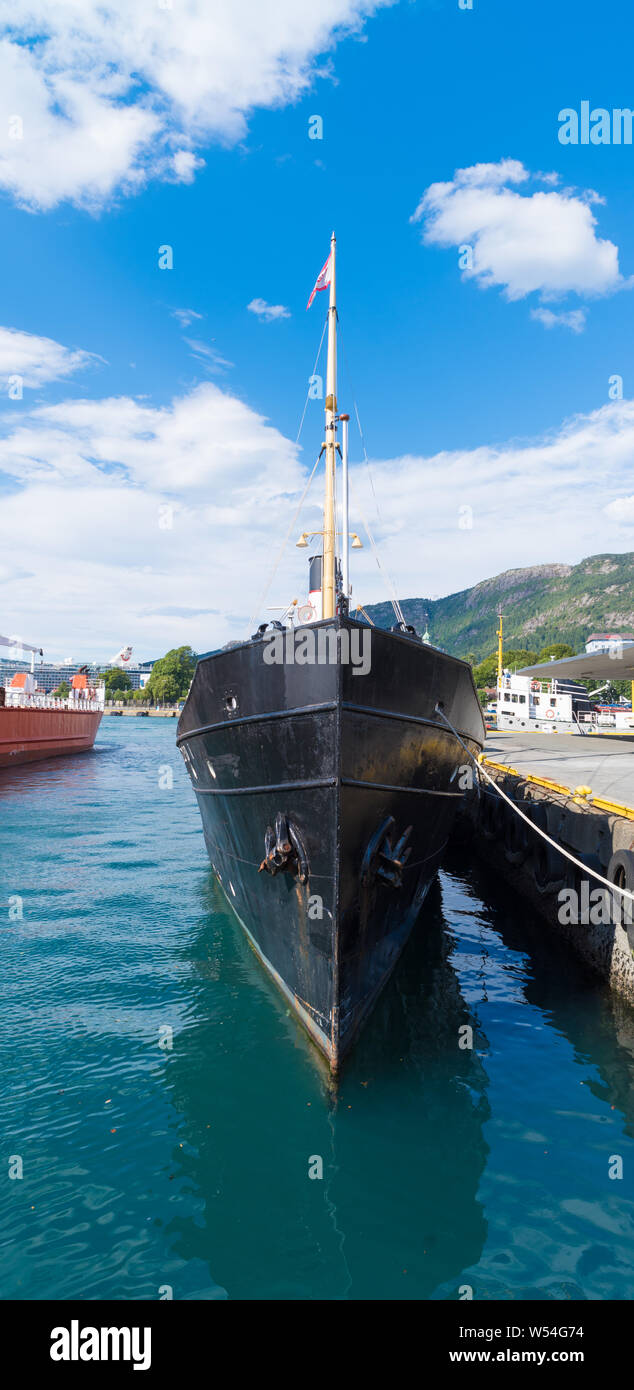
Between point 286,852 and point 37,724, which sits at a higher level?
point 37,724

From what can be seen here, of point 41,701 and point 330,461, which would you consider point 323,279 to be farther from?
point 41,701

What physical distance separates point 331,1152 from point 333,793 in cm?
281

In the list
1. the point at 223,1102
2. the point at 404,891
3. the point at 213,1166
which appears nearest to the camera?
the point at 213,1166

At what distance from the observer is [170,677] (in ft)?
480

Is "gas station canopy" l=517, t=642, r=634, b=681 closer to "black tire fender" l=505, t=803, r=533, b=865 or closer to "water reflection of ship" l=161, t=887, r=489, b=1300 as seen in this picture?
"black tire fender" l=505, t=803, r=533, b=865

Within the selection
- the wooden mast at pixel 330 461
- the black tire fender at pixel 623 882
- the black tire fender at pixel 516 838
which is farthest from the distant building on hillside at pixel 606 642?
the wooden mast at pixel 330 461

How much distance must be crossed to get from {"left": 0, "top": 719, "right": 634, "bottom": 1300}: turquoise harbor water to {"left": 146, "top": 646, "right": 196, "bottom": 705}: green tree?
13788 centimetres

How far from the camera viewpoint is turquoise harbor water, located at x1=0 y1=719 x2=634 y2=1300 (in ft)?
13.3

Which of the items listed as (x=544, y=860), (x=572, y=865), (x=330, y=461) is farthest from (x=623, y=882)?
(x=330, y=461)

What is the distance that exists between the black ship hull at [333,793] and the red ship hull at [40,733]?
26575 mm

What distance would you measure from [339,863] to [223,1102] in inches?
91.0
